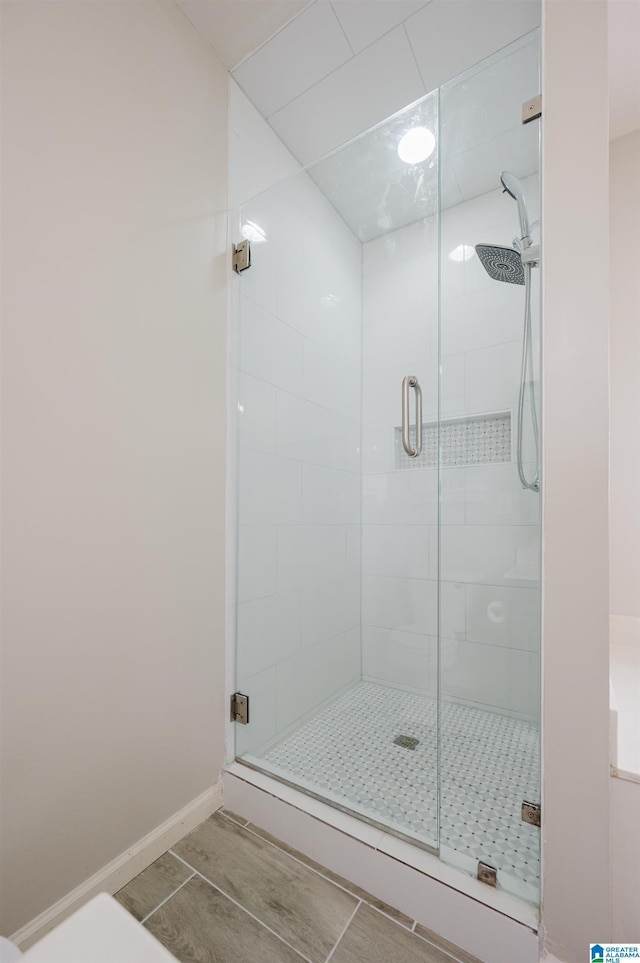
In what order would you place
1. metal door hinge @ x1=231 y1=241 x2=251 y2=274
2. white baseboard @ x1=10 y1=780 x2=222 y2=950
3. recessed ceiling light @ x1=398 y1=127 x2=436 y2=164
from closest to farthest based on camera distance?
white baseboard @ x1=10 y1=780 x2=222 y2=950 → recessed ceiling light @ x1=398 y1=127 x2=436 y2=164 → metal door hinge @ x1=231 y1=241 x2=251 y2=274


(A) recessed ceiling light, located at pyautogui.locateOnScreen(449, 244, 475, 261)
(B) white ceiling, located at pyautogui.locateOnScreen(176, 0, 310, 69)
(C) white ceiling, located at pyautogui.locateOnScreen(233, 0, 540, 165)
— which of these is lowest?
(A) recessed ceiling light, located at pyautogui.locateOnScreen(449, 244, 475, 261)

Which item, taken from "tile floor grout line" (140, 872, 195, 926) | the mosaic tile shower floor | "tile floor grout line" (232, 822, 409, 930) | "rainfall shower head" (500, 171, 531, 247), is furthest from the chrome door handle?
"tile floor grout line" (140, 872, 195, 926)

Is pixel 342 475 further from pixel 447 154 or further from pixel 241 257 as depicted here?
pixel 447 154

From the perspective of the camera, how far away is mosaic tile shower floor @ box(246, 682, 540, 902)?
3.80 feet

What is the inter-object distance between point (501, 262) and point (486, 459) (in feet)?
2.17

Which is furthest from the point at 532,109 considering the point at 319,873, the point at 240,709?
the point at 319,873

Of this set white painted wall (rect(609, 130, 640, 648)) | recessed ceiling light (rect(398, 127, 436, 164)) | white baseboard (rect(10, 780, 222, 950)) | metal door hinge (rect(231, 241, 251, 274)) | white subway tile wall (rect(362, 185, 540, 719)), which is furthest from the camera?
white painted wall (rect(609, 130, 640, 648))

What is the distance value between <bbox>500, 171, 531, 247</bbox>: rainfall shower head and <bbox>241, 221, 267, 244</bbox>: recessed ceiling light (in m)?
0.87

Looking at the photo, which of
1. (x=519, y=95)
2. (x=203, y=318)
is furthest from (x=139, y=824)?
(x=519, y=95)

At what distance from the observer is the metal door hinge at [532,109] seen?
3.59 ft

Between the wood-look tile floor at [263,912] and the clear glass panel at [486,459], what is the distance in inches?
11.7

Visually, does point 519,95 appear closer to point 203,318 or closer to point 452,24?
point 452,24

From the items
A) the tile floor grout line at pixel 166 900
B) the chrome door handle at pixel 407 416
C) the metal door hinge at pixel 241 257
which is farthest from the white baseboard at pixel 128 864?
the metal door hinge at pixel 241 257

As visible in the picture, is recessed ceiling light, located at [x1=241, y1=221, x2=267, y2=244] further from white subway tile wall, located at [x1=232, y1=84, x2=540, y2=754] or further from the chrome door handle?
the chrome door handle
